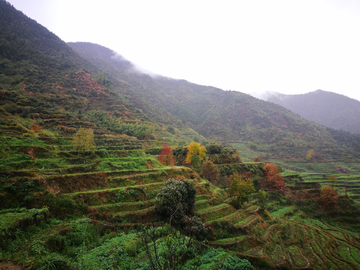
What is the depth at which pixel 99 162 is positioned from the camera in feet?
89.7

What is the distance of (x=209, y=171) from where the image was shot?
135ft

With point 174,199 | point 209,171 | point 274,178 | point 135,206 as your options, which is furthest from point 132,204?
point 274,178

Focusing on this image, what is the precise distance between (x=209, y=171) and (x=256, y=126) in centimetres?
12362

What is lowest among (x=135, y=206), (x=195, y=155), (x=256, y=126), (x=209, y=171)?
(x=209, y=171)

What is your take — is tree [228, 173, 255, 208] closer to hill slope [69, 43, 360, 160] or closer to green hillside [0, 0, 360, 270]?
green hillside [0, 0, 360, 270]

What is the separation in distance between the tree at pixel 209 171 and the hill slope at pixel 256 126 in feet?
245

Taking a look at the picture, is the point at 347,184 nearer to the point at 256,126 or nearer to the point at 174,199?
the point at 174,199

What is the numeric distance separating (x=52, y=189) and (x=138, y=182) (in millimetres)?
11135

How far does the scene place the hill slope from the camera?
106m

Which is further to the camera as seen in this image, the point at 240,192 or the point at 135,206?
the point at 240,192

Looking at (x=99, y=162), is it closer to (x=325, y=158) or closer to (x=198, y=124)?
(x=325, y=158)

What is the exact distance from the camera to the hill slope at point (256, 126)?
10612 cm

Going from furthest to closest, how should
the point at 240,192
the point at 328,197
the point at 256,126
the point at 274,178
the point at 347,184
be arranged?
the point at 256,126
the point at 347,184
the point at 274,178
the point at 328,197
the point at 240,192

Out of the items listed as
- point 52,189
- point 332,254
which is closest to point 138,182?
point 52,189
